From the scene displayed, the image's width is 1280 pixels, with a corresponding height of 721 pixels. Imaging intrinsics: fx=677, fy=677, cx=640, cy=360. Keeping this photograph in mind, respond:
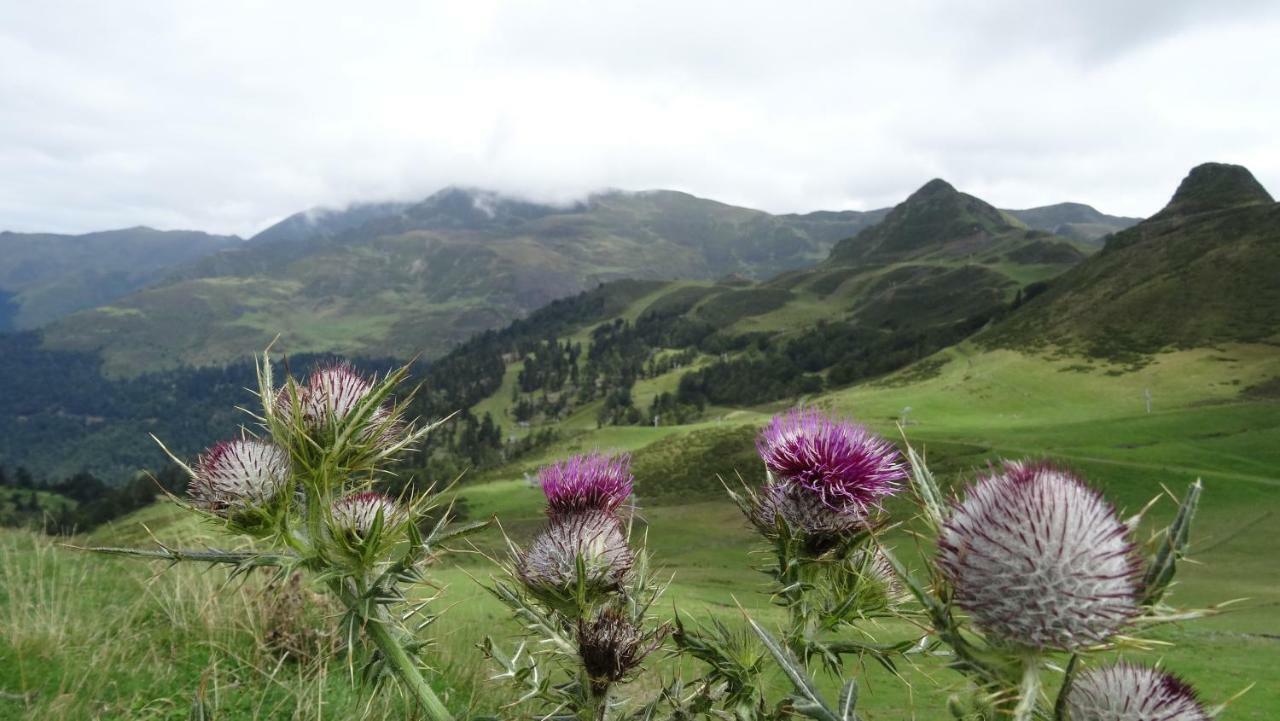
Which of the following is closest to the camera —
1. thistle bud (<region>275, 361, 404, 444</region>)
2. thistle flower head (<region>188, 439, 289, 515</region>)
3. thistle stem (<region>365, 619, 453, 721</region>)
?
thistle stem (<region>365, 619, 453, 721</region>)

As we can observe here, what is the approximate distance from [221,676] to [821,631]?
5622mm

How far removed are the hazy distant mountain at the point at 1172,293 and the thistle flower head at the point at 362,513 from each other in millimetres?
92689

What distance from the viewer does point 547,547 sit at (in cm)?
334

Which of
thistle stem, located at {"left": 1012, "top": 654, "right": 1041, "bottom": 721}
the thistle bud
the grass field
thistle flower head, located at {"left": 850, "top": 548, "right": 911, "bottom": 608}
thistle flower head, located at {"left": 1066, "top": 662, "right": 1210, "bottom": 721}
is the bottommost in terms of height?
the grass field

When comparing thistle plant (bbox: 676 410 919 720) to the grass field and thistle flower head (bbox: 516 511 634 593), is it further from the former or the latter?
thistle flower head (bbox: 516 511 634 593)

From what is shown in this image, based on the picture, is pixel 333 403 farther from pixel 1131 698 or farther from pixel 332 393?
pixel 1131 698

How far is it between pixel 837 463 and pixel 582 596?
1320 mm

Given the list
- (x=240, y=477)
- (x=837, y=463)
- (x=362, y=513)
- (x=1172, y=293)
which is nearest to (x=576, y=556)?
(x=362, y=513)

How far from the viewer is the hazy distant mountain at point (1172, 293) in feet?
258

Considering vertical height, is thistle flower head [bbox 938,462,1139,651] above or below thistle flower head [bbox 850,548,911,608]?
above

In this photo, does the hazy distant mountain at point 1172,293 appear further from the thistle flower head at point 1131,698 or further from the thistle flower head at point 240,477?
the thistle flower head at point 240,477

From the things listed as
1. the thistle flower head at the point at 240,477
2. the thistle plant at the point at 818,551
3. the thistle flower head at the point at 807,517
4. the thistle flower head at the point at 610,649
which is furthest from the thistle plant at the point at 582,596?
the thistle flower head at the point at 240,477

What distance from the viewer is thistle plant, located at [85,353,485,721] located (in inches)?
104

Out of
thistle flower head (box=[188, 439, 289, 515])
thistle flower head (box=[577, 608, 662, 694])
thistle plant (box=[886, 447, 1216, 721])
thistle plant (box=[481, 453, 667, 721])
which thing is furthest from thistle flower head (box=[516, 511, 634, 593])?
thistle plant (box=[886, 447, 1216, 721])
